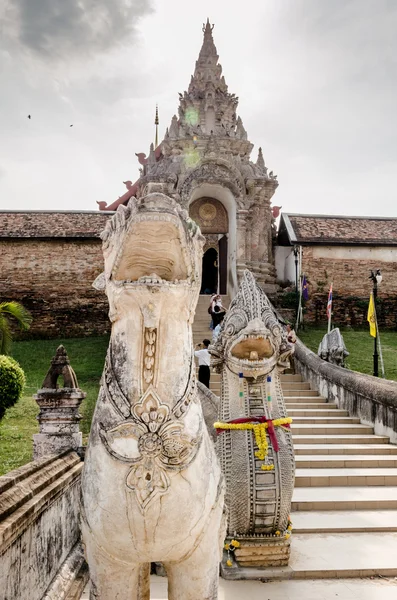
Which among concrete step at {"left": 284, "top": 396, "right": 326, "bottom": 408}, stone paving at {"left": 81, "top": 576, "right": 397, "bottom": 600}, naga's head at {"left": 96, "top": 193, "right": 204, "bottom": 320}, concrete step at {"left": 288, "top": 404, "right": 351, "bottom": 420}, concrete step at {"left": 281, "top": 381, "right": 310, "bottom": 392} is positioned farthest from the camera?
concrete step at {"left": 281, "top": 381, "right": 310, "bottom": 392}

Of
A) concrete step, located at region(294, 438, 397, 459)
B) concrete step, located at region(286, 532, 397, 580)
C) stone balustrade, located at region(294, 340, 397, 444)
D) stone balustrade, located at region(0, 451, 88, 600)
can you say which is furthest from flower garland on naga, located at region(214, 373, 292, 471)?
stone balustrade, located at region(294, 340, 397, 444)

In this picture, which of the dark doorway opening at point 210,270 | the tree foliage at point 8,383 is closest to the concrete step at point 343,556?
the tree foliage at point 8,383

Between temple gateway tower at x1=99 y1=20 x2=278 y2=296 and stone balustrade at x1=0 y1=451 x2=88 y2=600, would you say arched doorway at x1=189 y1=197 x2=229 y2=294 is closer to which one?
temple gateway tower at x1=99 y1=20 x2=278 y2=296

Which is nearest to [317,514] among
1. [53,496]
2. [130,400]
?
[53,496]

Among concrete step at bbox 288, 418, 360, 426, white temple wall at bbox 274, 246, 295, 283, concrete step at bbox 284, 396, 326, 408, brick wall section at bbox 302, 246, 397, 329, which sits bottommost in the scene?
concrete step at bbox 288, 418, 360, 426

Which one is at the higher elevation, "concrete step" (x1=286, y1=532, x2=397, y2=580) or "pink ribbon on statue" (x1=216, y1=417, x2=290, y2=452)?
"pink ribbon on statue" (x1=216, y1=417, x2=290, y2=452)

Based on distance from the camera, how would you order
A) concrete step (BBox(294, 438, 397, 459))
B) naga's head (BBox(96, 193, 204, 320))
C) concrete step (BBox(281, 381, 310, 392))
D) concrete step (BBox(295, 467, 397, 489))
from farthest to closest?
concrete step (BBox(281, 381, 310, 392)) < concrete step (BBox(294, 438, 397, 459)) < concrete step (BBox(295, 467, 397, 489)) < naga's head (BBox(96, 193, 204, 320))

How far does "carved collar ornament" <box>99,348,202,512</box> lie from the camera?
2.12m

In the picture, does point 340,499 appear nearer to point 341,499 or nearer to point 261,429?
point 341,499

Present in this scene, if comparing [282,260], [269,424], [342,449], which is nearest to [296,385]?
[342,449]

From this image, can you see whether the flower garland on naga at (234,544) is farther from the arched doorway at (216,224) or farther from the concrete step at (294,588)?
the arched doorway at (216,224)

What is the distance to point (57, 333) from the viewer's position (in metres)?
20.8

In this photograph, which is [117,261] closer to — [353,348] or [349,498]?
[349,498]

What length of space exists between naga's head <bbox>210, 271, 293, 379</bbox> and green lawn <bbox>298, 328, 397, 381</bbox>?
8774 millimetres
